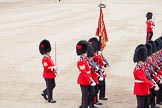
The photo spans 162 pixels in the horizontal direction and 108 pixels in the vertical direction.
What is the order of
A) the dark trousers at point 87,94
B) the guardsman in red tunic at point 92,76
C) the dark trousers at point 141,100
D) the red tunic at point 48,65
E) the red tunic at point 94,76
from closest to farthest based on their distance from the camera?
1. the dark trousers at point 141,100
2. the dark trousers at point 87,94
3. the guardsman in red tunic at point 92,76
4. the red tunic at point 94,76
5. the red tunic at point 48,65

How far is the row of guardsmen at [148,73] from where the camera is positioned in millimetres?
8531

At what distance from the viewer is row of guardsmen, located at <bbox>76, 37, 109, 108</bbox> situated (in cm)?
906

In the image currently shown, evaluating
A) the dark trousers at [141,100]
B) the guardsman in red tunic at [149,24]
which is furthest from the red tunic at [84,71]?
the guardsman in red tunic at [149,24]

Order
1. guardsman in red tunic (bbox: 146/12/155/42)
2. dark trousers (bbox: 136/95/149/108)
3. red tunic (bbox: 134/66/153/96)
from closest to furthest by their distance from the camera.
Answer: red tunic (bbox: 134/66/153/96), dark trousers (bbox: 136/95/149/108), guardsman in red tunic (bbox: 146/12/155/42)

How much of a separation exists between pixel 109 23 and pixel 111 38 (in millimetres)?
6743

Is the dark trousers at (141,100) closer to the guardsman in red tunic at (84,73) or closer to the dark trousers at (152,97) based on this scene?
the dark trousers at (152,97)

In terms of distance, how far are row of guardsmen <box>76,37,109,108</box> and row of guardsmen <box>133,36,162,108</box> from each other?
1.06 metres

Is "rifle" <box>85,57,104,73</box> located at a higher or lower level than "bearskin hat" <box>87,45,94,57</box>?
lower

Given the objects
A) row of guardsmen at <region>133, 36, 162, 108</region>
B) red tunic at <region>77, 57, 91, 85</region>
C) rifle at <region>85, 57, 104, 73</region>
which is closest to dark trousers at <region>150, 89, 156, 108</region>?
row of guardsmen at <region>133, 36, 162, 108</region>

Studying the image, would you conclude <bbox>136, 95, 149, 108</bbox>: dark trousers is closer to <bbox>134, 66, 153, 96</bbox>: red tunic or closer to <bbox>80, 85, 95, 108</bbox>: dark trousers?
<bbox>134, 66, 153, 96</bbox>: red tunic

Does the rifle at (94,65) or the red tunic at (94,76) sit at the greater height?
the rifle at (94,65)

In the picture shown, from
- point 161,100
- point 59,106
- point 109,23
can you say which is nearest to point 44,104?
point 59,106

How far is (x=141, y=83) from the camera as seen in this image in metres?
8.60

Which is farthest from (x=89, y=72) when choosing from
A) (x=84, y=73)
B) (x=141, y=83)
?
(x=141, y=83)
